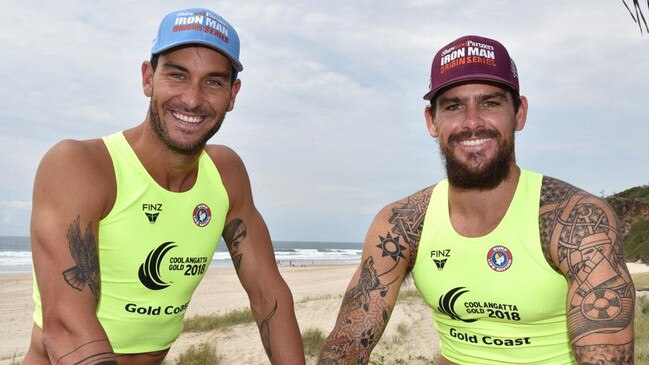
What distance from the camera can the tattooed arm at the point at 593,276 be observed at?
3.00 m

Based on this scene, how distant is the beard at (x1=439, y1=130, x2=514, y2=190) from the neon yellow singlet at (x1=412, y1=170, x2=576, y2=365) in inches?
6.0

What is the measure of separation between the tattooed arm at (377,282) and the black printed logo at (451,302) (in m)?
0.30

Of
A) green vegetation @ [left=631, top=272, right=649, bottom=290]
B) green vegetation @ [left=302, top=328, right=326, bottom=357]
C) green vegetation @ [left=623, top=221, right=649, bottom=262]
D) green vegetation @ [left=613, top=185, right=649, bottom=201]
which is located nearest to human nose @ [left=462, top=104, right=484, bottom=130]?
green vegetation @ [left=302, top=328, right=326, bottom=357]

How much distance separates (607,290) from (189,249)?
231 centimetres

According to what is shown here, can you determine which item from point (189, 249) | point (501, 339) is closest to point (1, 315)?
point (189, 249)

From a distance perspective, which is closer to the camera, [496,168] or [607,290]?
[607,290]

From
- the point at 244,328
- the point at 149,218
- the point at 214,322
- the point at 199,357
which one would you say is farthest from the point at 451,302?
the point at 214,322

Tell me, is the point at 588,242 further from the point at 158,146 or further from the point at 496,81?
the point at 158,146

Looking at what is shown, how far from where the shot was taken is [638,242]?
28.2m

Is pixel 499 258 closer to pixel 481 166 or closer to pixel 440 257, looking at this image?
pixel 440 257

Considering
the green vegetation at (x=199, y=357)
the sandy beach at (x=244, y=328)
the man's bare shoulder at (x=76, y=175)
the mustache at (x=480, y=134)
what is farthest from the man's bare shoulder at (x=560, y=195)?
the green vegetation at (x=199, y=357)

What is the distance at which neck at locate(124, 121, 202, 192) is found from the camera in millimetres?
3625

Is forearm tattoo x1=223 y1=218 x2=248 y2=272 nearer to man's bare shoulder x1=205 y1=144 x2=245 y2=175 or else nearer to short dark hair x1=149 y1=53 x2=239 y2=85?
man's bare shoulder x1=205 y1=144 x2=245 y2=175

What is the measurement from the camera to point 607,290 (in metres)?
3.05
